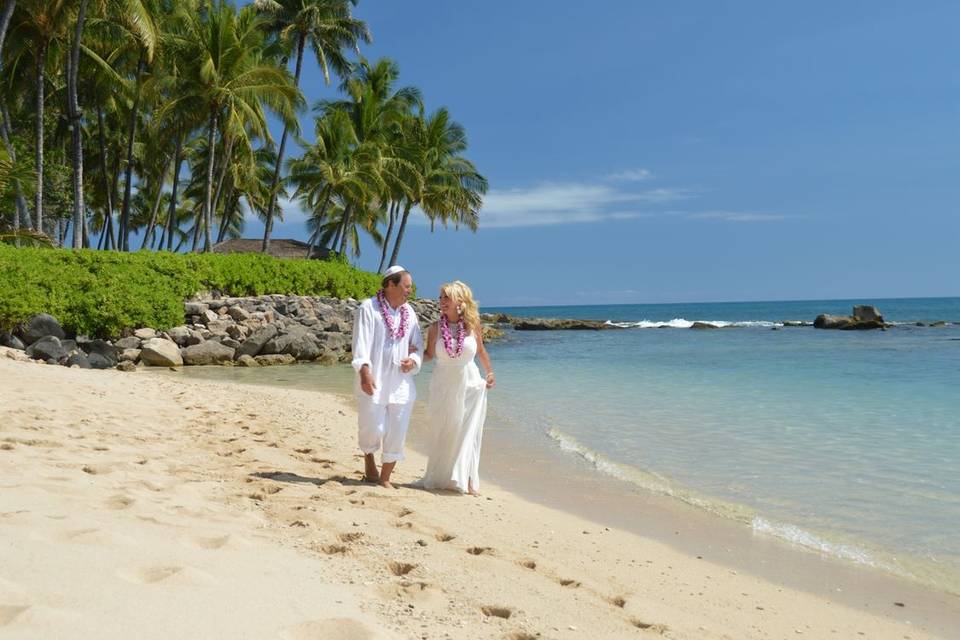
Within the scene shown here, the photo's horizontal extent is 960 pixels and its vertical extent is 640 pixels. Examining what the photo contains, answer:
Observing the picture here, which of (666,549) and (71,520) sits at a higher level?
(71,520)

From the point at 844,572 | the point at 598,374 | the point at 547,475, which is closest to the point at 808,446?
the point at 547,475

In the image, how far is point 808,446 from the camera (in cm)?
853

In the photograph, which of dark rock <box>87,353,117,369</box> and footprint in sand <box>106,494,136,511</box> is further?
dark rock <box>87,353,117,369</box>

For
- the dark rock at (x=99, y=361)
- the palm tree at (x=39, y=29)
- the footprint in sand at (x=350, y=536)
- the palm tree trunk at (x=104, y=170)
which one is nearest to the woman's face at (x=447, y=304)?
the footprint in sand at (x=350, y=536)

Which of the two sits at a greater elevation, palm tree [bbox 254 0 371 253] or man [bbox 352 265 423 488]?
palm tree [bbox 254 0 371 253]

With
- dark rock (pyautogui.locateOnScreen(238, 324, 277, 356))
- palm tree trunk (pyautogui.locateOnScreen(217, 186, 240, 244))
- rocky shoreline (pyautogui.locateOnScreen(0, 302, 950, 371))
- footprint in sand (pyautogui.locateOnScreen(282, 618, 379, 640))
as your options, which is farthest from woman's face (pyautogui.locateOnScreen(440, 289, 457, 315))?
palm tree trunk (pyautogui.locateOnScreen(217, 186, 240, 244))

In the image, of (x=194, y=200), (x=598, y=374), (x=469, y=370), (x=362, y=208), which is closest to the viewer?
(x=469, y=370)

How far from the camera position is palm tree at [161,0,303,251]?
2520 centimetres

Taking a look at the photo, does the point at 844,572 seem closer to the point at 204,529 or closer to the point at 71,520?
the point at 204,529

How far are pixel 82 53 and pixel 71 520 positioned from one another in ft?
89.9

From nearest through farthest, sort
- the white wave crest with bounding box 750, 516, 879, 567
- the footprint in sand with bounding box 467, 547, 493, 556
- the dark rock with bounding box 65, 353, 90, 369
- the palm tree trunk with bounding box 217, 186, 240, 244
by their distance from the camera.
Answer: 1. the footprint in sand with bounding box 467, 547, 493, 556
2. the white wave crest with bounding box 750, 516, 879, 567
3. the dark rock with bounding box 65, 353, 90, 369
4. the palm tree trunk with bounding box 217, 186, 240, 244

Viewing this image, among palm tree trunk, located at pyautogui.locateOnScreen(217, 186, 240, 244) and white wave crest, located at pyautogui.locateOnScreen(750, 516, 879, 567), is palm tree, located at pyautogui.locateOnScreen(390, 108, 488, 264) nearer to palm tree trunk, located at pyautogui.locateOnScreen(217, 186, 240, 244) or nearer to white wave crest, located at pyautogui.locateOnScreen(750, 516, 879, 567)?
palm tree trunk, located at pyautogui.locateOnScreen(217, 186, 240, 244)

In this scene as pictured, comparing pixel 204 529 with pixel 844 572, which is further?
pixel 844 572

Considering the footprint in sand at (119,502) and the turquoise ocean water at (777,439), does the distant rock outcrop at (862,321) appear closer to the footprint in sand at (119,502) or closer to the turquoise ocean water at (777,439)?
the turquoise ocean water at (777,439)
